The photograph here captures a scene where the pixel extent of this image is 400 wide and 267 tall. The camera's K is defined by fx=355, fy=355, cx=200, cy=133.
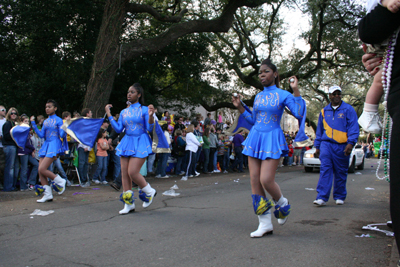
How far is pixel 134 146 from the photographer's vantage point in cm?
593

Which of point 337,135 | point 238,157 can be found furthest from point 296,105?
point 238,157

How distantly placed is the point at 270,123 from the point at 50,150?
472 centimetres

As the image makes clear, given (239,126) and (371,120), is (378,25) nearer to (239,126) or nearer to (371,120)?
(371,120)

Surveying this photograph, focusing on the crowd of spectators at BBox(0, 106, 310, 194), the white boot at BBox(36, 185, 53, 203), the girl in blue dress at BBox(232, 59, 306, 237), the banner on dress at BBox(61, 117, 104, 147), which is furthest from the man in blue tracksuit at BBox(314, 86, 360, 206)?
the white boot at BBox(36, 185, 53, 203)

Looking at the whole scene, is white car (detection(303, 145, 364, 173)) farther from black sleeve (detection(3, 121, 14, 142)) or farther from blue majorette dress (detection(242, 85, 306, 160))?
black sleeve (detection(3, 121, 14, 142))

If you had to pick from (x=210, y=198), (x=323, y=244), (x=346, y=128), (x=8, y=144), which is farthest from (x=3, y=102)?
(x=323, y=244)

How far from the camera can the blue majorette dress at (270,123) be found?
4.37 m

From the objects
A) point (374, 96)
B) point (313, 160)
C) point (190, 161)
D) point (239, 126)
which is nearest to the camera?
point (374, 96)

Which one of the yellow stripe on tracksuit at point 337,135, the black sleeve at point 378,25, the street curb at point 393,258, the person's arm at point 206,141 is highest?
the black sleeve at point 378,25

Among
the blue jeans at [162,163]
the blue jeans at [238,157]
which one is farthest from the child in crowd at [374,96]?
the blue jeans at [238,157]

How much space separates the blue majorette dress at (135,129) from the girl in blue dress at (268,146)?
83.8 inches

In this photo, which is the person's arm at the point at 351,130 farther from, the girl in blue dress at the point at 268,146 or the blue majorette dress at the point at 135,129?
the blue majorette dress at the point at 135,129

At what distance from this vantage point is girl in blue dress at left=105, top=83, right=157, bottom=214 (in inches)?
231

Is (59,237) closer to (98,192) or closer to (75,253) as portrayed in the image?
(75,253)
